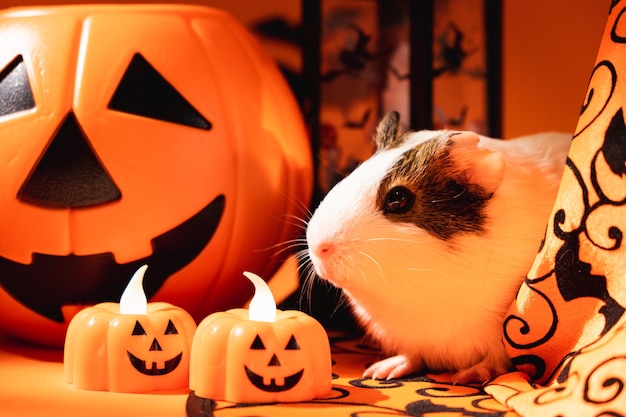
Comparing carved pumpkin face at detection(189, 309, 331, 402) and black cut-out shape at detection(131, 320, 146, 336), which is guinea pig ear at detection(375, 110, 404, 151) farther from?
black cut-out shape at detection(131, 320, 146, 336)

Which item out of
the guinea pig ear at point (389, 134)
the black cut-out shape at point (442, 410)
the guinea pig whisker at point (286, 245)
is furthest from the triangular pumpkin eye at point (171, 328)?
the guinea pig ear at point (389, 134)

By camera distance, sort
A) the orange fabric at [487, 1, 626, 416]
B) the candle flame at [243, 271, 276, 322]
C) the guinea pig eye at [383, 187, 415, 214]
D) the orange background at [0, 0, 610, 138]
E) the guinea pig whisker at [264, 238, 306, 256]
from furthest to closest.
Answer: the orange background at [0, 0, 610, 138]
the guinea pig whisker at [264, 238, 306, 256]
the guinea pig eye at [383, 187, 415, 214]
the candle flame at [243, 271, 276, 322]
the orange fabric at [487, 1, 626, 416]

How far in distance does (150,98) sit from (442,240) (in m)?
0.65

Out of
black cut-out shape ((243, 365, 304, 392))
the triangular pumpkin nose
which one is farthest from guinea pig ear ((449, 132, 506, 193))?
the triangular pumpkin nose

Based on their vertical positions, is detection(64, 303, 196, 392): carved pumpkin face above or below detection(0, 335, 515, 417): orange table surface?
above

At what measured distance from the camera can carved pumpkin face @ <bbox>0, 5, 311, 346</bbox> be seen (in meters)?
1.44

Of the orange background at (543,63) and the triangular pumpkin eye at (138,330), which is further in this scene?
the orange background at (543,63)

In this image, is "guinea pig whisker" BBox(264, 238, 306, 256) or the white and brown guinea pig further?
"guinea pig whisker" BBox(264, 238, 306, 256)

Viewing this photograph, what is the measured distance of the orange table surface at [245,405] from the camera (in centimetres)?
109

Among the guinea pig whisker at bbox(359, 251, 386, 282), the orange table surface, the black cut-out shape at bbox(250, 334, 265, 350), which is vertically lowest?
the orange table surface

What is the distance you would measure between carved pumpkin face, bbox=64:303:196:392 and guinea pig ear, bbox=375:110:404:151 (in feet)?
1.63

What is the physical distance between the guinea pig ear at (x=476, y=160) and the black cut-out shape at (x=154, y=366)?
0.55 m

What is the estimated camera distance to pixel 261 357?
1.10 meters

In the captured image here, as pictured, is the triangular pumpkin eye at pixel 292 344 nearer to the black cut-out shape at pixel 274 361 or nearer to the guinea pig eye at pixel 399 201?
the black cut-out shape at pixel 274 361
